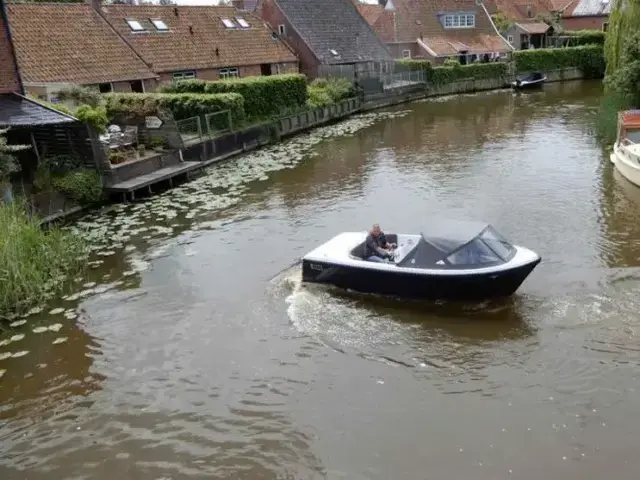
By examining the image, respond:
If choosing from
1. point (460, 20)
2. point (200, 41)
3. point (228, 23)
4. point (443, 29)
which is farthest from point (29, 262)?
point (460, 20)

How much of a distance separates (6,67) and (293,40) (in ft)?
86.6

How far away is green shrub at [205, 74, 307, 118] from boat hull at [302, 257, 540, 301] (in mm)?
19297

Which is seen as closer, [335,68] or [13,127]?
[13,127]

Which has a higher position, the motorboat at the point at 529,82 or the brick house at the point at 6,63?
the brick house at the point at 6,63

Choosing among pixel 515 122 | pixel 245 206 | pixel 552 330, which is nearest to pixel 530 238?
pixel 552 330

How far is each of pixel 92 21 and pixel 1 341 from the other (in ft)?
82.9

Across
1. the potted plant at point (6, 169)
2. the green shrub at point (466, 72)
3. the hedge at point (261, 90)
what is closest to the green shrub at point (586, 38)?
the green shrub at point (466, 72)

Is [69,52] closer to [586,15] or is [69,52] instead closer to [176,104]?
[176,104]

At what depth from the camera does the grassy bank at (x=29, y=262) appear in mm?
13203

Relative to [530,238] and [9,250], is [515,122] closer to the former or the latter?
[530,238]

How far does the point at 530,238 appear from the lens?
1636 centimetres

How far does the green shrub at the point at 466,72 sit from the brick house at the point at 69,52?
86.7 ft

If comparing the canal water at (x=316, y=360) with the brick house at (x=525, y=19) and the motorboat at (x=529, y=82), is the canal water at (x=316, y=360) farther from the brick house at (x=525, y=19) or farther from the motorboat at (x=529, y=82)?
the brick house at (x=525, y=19)

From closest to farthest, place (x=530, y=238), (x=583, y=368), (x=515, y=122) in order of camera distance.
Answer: (x=583, y=368) → (x=530, y=238) → (x=515, y=122)
